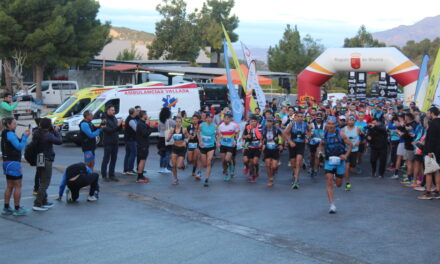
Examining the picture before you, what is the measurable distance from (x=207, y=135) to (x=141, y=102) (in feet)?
29.4

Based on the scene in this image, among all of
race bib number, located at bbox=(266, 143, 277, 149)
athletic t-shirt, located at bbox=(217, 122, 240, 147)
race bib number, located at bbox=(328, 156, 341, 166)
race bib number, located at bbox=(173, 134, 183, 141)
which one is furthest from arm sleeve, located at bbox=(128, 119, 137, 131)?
race bib number, located at bbox=(328, 156, 341, 166)

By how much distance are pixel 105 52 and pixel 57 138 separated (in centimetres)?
6079

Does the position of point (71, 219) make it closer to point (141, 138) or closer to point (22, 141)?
point (22, 141)

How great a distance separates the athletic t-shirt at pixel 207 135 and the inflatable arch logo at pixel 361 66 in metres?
16.0

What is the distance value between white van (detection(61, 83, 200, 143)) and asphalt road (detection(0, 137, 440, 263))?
7602 mm

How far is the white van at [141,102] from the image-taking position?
21516mm

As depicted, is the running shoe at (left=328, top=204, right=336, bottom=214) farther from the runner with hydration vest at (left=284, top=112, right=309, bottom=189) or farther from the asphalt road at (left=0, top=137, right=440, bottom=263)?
the runner with hydration vest at (left=284, top=112, right=309, bottom=189)

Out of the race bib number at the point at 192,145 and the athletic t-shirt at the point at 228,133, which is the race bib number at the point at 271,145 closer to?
the athletic t-shirt at the point at 228,133

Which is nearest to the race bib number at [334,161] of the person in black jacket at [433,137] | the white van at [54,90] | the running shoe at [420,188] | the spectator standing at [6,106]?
the person in black jacket at [433,137]

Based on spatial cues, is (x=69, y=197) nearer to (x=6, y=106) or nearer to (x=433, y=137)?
(x=6, y=106)

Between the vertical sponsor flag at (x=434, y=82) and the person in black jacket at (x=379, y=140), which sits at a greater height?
the vertical sponsor flag at (x=434, y=82)

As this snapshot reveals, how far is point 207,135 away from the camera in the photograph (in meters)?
14.3

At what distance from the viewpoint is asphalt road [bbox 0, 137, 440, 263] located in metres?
7.93

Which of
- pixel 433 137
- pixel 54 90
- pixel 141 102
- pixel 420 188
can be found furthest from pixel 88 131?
pixel 54 90
